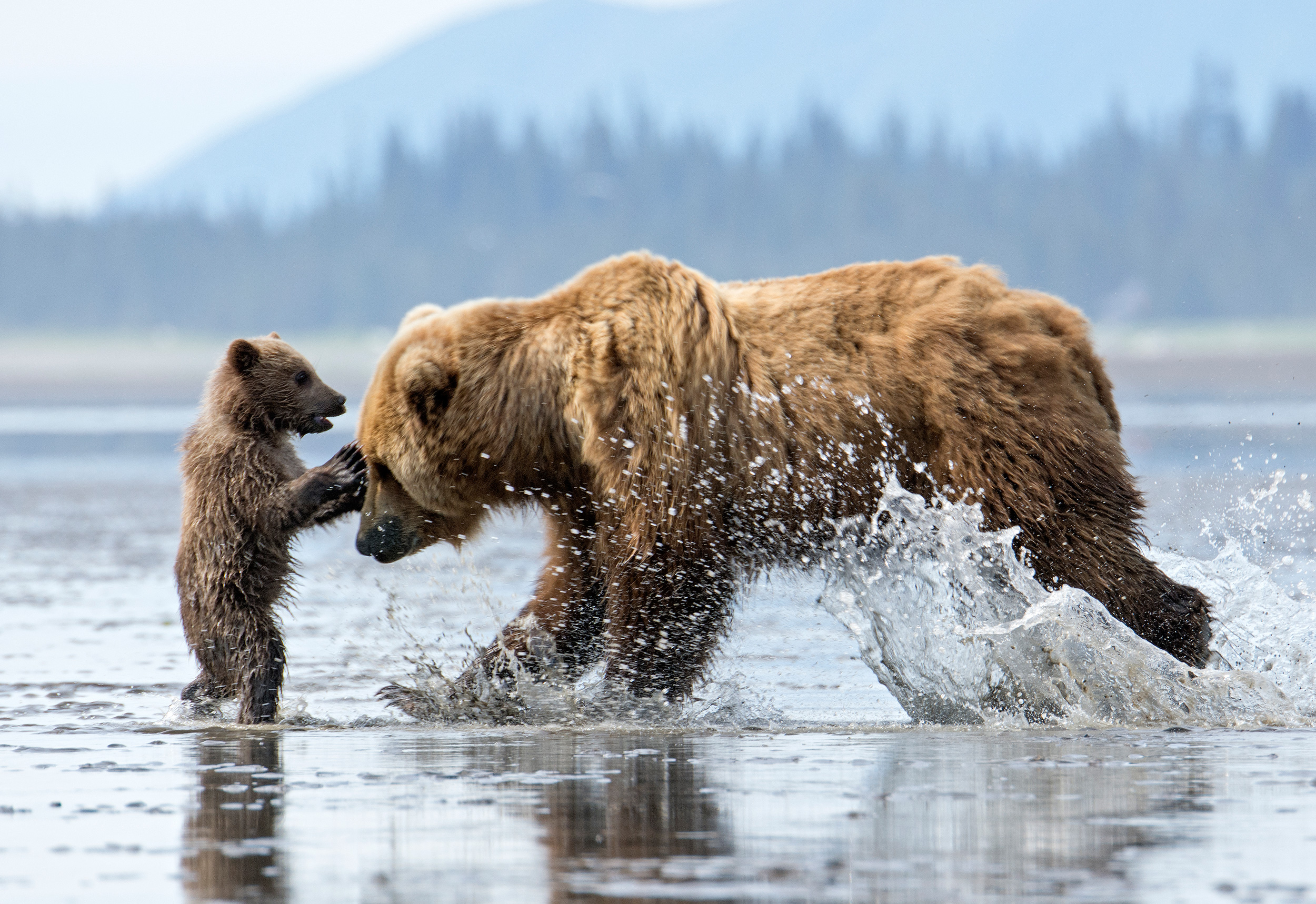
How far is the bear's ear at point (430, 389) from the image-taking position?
541 centimetres

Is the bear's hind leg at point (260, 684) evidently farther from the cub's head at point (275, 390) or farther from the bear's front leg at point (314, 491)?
the cub's head at point (275, 390)

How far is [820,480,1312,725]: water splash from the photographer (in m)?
5.34

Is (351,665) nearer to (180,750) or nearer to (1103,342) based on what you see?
(180,750)

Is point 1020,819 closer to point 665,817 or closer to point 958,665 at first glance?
point 665,817

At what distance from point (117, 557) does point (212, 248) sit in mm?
113701

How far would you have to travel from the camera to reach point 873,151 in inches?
5281

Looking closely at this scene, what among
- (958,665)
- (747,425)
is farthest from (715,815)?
(958,665)

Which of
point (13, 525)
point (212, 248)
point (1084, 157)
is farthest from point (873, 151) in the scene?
point (13, 525)

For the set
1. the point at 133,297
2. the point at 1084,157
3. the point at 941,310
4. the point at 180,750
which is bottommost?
the point at 180,750

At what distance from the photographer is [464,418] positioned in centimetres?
546

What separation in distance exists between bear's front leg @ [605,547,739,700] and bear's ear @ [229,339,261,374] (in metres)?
1.55

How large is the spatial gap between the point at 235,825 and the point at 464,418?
1.72 metres

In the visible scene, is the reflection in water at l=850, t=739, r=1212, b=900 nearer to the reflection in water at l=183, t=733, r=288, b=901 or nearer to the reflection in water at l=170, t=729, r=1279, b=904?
the reflection in water at l=170, t=729, r=1279, b=904

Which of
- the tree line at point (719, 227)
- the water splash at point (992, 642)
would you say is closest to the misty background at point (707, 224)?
the tree line at point (719, 227)
